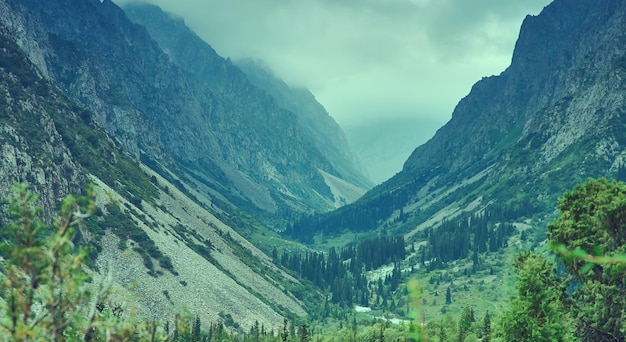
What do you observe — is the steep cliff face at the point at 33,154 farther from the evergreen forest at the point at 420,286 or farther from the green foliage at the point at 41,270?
the green foliage at the point at 41,270

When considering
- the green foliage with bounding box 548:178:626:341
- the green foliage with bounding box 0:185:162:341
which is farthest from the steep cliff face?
the green foliage with bounding box 0:185:162:341

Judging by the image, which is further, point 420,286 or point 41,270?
point 41,270

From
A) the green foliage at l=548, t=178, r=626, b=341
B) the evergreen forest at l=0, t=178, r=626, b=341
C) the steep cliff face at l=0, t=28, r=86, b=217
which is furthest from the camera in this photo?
the steep cliff face at l=0, t=28, r=86, b=217

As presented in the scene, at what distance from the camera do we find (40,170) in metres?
167

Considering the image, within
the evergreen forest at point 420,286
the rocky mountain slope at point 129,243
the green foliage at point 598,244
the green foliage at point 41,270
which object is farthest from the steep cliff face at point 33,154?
the green foliage at point 41,270

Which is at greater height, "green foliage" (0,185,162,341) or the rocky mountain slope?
the rocky mountain slope

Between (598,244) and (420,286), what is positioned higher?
(598,244)

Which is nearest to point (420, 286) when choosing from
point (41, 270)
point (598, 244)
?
point (41, 270)

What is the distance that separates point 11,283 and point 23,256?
4.01 feet

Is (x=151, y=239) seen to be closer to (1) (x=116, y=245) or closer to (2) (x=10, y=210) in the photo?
(1) (x=116, y=245)

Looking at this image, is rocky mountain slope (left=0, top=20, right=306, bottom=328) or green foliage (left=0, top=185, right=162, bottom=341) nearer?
green foliage (left=0, top=185, right=162, bottom=341)

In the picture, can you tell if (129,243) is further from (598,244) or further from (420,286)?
(420,286)

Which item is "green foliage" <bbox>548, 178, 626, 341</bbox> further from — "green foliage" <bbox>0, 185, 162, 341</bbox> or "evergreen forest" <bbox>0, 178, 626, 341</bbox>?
"green foliage" <bbox>0, 185, 162, 341</bbox>

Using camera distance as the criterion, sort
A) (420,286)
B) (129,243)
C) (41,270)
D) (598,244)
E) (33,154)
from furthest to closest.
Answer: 1. (33,154)
2. (129,243)
3. (598,244)
4. (41,270)
5. (420,286)
